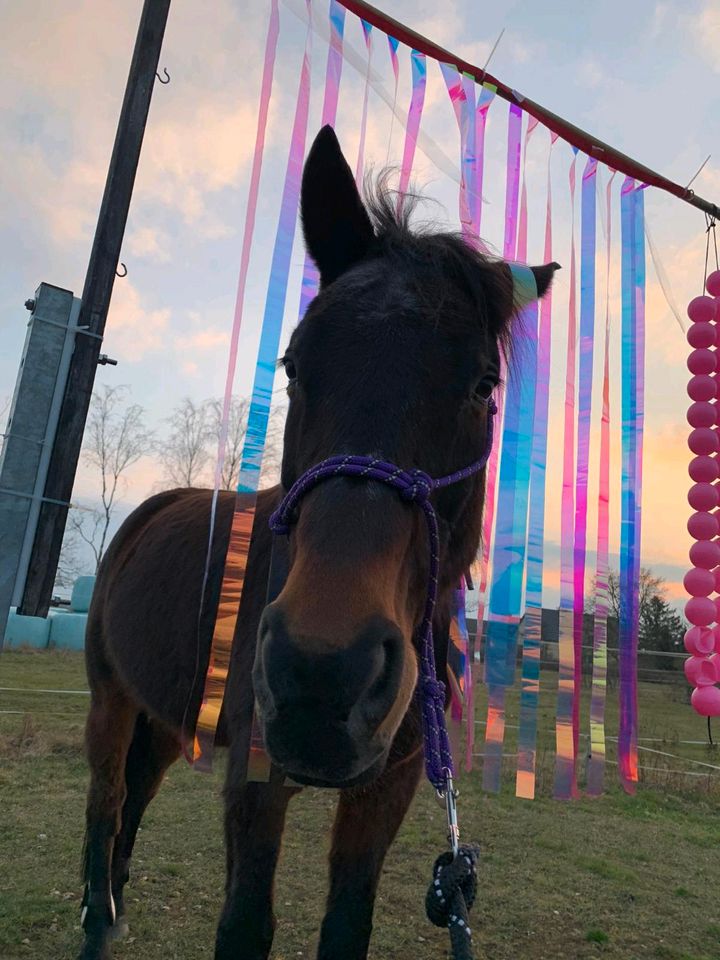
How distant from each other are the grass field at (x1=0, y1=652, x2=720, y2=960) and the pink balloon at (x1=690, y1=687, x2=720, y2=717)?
1233 millimetres

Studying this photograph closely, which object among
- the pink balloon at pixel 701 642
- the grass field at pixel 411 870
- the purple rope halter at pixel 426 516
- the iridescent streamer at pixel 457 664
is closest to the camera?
the purple rope halter at pixel 426 516

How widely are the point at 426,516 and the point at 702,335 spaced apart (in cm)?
400

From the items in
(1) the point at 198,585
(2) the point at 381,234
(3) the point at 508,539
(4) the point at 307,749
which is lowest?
(4) the point at 307,749

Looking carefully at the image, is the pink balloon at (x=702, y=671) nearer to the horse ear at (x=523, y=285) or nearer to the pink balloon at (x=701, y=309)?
the pink balloon at (x=701, y=309)

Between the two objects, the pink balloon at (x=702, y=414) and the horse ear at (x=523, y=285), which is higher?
the pink balloon at (x=702, y=414)

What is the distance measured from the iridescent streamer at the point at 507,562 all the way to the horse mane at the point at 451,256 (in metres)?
0.72

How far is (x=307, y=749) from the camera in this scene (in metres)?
1.09

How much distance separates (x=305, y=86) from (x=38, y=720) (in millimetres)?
7072

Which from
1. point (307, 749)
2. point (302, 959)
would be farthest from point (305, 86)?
point (302, 959)

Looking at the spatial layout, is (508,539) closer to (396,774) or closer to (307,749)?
(396,774)

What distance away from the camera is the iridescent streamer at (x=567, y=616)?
3.00m

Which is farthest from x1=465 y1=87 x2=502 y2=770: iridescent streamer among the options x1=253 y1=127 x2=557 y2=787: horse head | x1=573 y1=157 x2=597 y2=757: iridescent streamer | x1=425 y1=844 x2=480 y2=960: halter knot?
x1=425 y1=844 x2=480 y2=960: halter knot

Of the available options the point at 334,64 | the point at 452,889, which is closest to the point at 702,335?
the point at 334,64

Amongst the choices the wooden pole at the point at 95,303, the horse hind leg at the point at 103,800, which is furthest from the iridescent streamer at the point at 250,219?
the wooden pole at the point at 95,303
